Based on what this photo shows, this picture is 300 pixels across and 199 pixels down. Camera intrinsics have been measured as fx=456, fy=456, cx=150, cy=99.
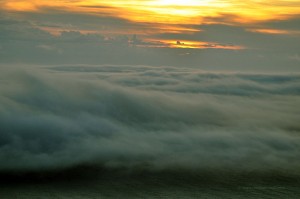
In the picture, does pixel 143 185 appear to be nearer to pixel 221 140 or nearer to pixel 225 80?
pixel 221 140

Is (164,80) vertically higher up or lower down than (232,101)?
higher up

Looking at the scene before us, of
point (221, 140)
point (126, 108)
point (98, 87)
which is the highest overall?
point (98, 87)

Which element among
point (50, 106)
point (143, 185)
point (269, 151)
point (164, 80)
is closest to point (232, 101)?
point (164, 80)

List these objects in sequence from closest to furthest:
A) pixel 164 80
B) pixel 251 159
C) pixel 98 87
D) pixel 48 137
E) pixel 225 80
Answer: pixel 251 159
pixel 48 137
pixel 98 87
pixel 164 80
pixel 225 80

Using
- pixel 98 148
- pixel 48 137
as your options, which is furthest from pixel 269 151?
pixel 48 137

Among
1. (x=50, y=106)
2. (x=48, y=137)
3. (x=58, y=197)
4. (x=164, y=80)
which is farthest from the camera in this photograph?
(x=164, y=80)

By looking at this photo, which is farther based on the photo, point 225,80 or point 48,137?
point 225,80

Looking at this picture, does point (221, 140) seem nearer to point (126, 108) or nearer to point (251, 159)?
point (251, 159)
